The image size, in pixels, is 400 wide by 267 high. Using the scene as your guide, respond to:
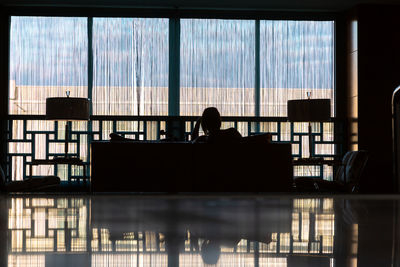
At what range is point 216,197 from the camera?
10.7ft

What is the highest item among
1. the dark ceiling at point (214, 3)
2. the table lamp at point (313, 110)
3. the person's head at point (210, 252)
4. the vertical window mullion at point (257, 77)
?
the dark ceiling at point (214, 3)

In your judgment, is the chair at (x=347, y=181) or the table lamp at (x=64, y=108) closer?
the chair at (x=347, y=181)

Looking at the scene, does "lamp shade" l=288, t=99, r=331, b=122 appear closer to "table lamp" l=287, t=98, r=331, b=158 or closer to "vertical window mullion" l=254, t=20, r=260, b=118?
"table lamp" l=287, t=98, r=331, b=158

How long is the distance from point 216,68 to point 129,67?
49.6 inches

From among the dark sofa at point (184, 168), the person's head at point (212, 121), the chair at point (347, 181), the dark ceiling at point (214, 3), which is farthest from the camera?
the dark ceiling at point (214, 3)

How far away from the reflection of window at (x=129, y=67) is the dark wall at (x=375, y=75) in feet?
9.09

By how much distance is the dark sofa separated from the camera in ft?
13.1

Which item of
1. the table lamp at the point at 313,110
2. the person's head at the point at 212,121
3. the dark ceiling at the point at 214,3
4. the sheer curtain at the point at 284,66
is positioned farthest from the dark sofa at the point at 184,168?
the dark ceiling at the point at 214,3

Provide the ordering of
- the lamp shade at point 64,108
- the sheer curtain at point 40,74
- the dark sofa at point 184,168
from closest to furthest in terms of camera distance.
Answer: the dark sofa at point 184,168 → the lamp shade at point 64,108 → the sheer curtain at point 40,74

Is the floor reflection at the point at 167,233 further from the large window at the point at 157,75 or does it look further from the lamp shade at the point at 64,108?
the large window at the point at 157,75

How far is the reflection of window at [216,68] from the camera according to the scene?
7.23 meters

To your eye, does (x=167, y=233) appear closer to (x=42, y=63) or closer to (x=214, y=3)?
(x=214, y=3)

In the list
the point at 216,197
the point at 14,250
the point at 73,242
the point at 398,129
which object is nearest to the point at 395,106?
the point at 398,129

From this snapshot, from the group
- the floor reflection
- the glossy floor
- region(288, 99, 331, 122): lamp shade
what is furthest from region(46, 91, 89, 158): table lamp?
the floor reflection
